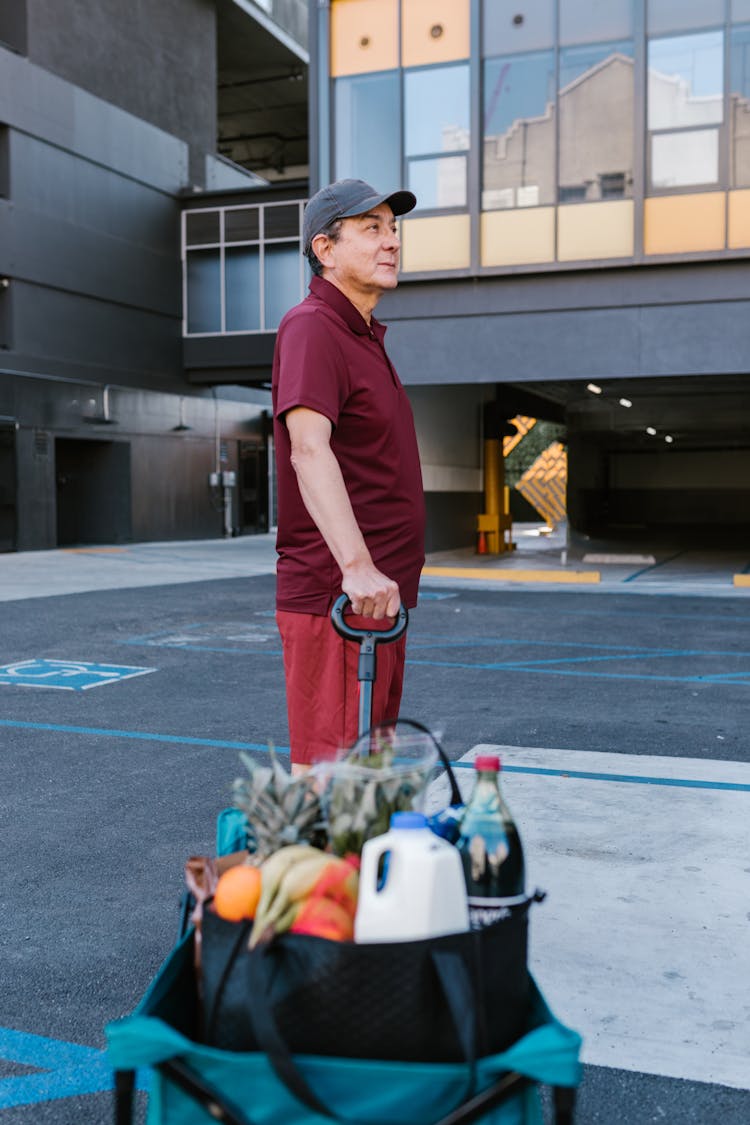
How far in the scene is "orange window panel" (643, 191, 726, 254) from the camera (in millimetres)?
15758

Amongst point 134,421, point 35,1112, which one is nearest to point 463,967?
point 35,1112

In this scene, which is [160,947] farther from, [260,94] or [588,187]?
[260,94]

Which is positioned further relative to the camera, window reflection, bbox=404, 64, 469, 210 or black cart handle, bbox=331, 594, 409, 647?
window reflection, bbox=404, 64, 469, 210

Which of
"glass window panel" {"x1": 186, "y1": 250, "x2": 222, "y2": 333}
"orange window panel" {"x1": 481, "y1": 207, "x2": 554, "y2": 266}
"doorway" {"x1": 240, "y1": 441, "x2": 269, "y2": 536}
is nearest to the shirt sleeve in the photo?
"orange window panel" {"x1": 481, "y1": 207, "x2": 554, "y2": 266}

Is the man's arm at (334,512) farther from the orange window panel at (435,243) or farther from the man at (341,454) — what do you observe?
the orange window panel at (435,243)

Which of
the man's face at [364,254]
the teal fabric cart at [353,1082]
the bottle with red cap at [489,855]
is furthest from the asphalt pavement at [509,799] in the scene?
the man's face at [364,254]

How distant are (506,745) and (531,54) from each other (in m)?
14.0

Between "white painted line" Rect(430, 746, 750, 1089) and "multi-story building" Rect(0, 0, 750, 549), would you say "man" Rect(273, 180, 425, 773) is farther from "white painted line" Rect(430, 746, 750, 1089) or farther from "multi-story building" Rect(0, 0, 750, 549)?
"multi-story building" Rect(0, 0, 750, 549)

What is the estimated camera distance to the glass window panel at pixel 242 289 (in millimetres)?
28141

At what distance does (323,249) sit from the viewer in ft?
9.32

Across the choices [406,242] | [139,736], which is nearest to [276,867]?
[139,736]

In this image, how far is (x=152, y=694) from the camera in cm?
726

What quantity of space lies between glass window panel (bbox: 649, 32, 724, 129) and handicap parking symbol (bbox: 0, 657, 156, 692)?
40.2ft

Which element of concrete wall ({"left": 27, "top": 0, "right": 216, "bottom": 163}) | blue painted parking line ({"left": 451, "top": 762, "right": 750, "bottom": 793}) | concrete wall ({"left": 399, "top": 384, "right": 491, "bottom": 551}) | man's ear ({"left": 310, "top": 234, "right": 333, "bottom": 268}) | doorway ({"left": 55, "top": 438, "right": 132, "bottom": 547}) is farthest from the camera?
doorway ({"left": 55, "top": 438, "right": 132, "bottom": 547})
